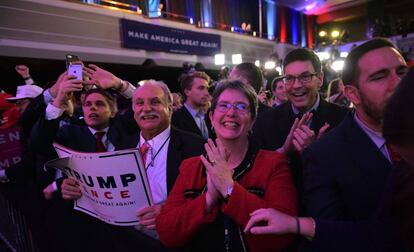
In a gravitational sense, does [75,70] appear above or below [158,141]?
above

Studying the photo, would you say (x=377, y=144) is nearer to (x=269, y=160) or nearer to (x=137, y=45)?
(x=269, y=160)

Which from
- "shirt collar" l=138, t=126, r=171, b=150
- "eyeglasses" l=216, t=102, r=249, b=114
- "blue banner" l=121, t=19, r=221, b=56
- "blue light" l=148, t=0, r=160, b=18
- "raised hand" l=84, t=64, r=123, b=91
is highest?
"blue light" l=148, t=0, r=160, b=18

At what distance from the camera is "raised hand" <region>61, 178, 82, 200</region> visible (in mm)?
1869

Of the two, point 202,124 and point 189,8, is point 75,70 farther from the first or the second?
point 189,8

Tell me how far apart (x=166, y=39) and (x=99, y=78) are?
921 centimetres

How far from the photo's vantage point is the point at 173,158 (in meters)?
A: 1.99

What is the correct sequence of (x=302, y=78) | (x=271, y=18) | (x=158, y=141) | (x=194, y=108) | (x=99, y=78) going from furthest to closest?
(x=271, y=18), (x=194, y=108), (x=99, y=78), (x=302, y=78), (x=158, y=141)

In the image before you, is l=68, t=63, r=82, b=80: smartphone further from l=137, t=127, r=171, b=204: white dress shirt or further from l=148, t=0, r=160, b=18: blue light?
l=148, t=0, r=160, b=18: blue light

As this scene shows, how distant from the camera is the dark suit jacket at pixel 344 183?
1116mm

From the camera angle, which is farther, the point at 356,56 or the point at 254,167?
the point at 254,167

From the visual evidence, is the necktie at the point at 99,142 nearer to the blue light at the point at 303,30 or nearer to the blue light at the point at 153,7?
the blue light at the point at 153,7

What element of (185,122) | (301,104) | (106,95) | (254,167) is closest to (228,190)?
(254,167)

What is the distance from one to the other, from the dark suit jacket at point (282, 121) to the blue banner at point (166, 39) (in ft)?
28.6

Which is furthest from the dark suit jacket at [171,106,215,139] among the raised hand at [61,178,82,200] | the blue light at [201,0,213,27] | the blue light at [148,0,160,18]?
the blue light at [201,0,213,27]
